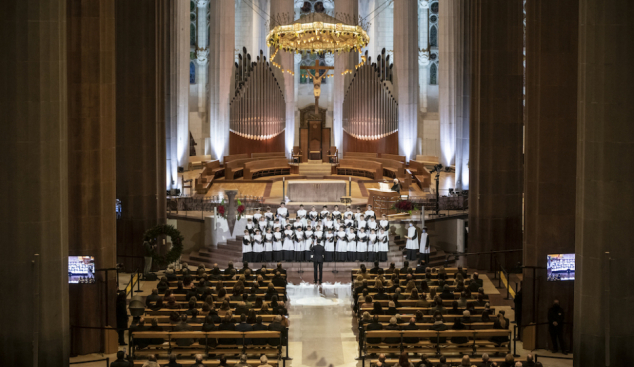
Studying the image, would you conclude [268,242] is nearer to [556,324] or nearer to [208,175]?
[556,324]

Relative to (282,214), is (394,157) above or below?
above

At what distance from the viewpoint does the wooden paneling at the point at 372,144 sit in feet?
126

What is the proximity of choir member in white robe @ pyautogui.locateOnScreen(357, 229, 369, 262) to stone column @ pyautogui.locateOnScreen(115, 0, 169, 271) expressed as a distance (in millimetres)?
6381

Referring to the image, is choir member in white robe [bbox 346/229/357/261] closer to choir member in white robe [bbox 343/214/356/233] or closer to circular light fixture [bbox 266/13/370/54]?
choir member in white robe [bbox 343/214/356/233]

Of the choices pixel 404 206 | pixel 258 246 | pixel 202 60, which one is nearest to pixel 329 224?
pixel 258 246

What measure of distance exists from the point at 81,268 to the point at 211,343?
3.61m

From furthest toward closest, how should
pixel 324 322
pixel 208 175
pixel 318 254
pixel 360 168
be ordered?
pixel 360 168 < pixel 208 175 < pixel 318 254 < pixel 324 322

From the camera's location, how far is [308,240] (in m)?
23.9

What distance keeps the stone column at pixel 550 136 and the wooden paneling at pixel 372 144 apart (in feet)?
68.1

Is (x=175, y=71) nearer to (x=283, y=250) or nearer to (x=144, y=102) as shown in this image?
(x=144, y=102)

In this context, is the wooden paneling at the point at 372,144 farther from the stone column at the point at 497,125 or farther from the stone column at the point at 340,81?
the stone column at the point at 497,125

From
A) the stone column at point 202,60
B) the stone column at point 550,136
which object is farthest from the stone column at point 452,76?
the stone column at point 550,136

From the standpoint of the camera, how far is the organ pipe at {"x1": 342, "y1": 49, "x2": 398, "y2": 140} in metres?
38.1

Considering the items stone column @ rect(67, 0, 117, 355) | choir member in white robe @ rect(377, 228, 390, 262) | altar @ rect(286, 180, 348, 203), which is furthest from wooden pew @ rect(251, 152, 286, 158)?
stone column @ rect(67, 0, 117, 355)
